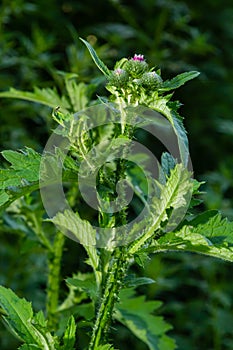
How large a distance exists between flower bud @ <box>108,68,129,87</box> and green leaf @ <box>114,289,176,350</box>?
602mm

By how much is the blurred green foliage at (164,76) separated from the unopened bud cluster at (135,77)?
595 millimetres

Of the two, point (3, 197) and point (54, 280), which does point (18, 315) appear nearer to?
point (3, 197)

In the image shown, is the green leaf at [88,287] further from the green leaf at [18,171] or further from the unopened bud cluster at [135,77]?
the unopened bud cluster at [135,77]

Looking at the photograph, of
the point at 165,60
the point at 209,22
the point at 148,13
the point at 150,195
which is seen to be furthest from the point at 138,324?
the point at 209,22

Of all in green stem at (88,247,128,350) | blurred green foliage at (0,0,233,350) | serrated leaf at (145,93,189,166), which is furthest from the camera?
blurred green foliage at (0,0,233,350)

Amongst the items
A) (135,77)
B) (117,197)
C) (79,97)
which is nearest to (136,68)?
(135,77)

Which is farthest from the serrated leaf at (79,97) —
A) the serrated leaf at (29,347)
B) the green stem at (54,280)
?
the serrated leaf at (29,347)

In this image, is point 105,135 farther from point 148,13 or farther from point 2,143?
point 148,13

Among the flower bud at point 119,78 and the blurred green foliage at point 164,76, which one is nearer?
the flower bud at point 119,78

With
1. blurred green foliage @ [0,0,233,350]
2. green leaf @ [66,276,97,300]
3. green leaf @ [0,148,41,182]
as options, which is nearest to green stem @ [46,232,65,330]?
blurred green foliage @ [0,0,233,350]

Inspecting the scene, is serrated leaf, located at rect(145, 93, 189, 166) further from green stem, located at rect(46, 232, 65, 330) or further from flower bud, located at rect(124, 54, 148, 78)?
green stem, located at rect(46, 232, 65, 330)

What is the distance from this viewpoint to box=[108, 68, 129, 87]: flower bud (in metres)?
0.99

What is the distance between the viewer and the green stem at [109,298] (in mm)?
1047

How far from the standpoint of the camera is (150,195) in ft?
3.61
